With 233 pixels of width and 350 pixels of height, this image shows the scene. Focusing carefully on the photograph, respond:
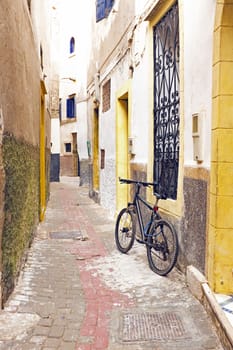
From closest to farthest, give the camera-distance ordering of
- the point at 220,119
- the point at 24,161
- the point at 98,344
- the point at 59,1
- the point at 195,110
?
the point at 98,344, the point at 220,119, the point at 195,110, the point at 24,161, the point at 59,1

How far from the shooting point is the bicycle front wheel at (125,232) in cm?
609

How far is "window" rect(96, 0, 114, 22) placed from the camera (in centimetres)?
996

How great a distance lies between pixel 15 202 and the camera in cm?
441

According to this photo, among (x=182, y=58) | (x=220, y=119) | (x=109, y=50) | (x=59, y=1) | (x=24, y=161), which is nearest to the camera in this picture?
(x=220, y=119)

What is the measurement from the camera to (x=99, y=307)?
4059 millimetres

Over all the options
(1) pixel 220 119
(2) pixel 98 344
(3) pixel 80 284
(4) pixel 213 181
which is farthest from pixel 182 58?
(2) pixel 98 344

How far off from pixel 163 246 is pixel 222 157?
69.7 inches

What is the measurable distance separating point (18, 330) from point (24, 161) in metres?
2.32

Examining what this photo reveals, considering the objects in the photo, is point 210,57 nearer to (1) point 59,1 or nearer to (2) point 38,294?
(2) point 38,294

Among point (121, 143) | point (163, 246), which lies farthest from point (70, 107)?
point (163, 246)

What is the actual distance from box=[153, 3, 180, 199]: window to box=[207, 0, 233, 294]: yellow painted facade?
1.48 meters

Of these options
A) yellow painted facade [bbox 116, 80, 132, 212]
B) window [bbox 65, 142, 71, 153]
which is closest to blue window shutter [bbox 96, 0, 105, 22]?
yellow painted facade [bbox 116, 80, 132, 212]

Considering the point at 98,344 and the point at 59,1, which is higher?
the point at 59,1

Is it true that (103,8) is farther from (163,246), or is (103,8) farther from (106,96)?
(163,246)
